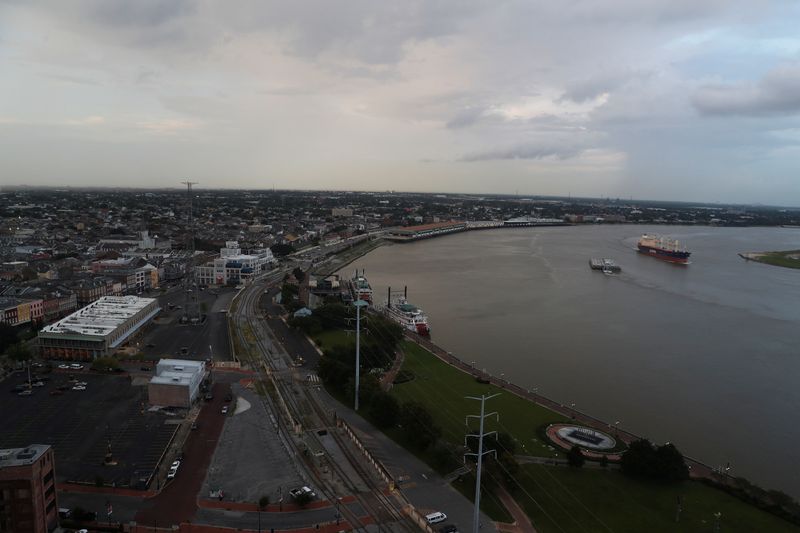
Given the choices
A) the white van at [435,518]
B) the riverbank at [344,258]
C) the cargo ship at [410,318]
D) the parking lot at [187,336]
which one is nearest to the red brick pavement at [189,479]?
the white van at [435,518]

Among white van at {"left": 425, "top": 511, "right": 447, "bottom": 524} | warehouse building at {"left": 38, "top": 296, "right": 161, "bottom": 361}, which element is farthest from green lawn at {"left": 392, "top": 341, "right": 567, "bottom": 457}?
warehouse building at {"left": 38, "top": 296, "right": 161, "bottom": 361}

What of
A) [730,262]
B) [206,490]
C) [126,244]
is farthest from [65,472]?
[730,262]

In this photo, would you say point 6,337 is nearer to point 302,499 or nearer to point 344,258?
point 302,499

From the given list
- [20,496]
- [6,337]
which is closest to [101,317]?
[6,337]

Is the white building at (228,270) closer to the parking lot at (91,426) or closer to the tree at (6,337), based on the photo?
the tree at (6,337)

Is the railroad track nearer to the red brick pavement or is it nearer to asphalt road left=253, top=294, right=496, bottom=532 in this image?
asphalt road left=253, top=294, right=496, bottom=532

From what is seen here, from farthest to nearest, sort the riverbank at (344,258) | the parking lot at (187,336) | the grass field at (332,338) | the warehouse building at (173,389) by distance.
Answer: the riverbank at (344,258) → the grass field at (332,338) → the parking lot at (187,336) → the warehouse building at (173,389)
